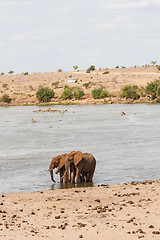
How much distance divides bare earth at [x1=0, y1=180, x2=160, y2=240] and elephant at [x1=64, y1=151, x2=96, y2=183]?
1.34m

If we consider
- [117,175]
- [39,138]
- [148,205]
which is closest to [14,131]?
[39,138]

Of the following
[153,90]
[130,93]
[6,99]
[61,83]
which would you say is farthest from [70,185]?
[61,83]

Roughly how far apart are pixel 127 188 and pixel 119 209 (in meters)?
3.22

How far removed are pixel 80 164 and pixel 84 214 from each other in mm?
4896

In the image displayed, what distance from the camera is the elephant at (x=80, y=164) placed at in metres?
15.9

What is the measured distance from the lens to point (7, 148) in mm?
28734

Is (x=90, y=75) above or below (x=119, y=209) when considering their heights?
above

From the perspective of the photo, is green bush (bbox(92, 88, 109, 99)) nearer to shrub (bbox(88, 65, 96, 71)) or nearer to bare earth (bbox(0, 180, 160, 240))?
shrub (bbox(88, 65, 96, 71))

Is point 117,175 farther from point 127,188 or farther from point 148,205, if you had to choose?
point 148,205

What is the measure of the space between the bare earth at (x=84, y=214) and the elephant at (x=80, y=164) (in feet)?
4.41

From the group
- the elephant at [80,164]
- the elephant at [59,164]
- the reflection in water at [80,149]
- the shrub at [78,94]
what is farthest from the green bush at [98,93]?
the elephant at [59,164]

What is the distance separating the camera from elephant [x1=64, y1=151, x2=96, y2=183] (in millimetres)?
15852

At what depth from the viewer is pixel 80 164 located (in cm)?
1592

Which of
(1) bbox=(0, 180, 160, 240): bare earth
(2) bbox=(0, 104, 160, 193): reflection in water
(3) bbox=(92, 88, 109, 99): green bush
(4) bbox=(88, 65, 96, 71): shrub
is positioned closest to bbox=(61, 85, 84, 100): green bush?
(3) bbox=(92, 88, 109, 99): green bush
